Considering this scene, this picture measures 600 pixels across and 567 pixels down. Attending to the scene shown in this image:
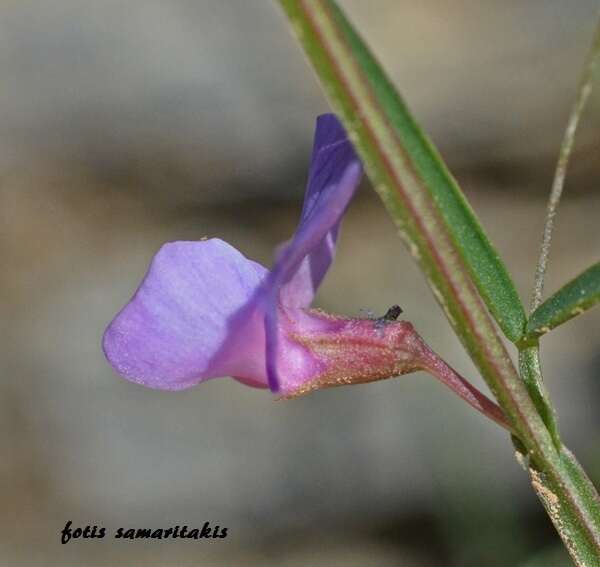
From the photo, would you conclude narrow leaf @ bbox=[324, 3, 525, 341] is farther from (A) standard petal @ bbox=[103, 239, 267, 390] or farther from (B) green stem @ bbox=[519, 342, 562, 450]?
(A) standard petal @ bbox=[103, 239, 267, 390]

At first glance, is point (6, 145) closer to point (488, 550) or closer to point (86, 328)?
point (86, 328)

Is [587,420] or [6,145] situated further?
[6,145]

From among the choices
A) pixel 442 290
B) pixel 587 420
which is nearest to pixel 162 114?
pixel 587 420

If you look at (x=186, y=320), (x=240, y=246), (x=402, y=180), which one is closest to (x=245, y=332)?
(x=186, y=320)

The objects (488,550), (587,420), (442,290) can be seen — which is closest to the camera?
(442,290)

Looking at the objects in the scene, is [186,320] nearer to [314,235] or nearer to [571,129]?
[314,235]

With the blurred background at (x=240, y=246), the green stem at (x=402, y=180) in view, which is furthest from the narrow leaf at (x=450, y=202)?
the blurred background at (x=240, y=246)

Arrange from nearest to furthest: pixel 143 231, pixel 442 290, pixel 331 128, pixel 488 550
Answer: pixel 442 290, pixel 331 128, pixel 488 550, pixel 143 231

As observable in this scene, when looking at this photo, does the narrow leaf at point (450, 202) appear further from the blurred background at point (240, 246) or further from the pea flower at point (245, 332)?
the blurred background at point (240, 246)
